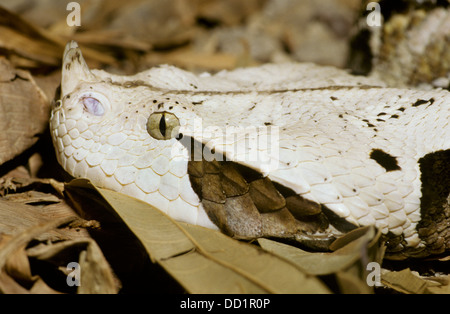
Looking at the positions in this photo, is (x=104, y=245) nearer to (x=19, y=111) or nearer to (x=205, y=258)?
(x=205, y=258)

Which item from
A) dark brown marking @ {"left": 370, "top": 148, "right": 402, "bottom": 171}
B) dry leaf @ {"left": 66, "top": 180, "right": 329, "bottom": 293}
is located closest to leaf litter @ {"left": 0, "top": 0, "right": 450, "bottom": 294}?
dry leaf @ {"left": 66, "top": 180, "right": 329, "bottom": 293}

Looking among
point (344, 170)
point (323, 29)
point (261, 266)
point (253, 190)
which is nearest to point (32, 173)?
point (253, 190)

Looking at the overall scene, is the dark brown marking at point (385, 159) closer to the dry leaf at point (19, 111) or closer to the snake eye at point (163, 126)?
the snake eye at point (163, 126)

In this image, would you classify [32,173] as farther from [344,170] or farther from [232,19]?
[232,19]

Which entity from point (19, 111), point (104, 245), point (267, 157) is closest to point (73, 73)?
point (19, 111)

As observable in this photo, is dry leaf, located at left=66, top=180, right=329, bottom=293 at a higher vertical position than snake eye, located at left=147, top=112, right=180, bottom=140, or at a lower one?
lower

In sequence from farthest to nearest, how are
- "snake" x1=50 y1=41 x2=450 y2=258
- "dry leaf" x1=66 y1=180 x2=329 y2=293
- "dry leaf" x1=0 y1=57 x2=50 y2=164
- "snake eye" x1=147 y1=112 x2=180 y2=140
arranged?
1. "dry leaf" x1=0 y1=57 x2=50 y2=164
2. "snake eye" x1=147 y1=112 x2=180 y2=140
3. "snake" x1=50 y1=41 x2=450 y2=258
4. "dry leaf" x1=66 y1=180 x2=329 y2=293

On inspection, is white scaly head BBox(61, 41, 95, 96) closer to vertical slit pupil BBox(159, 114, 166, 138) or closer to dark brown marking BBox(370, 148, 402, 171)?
vertical slit pupil BBox(159, 114, 166, 138)

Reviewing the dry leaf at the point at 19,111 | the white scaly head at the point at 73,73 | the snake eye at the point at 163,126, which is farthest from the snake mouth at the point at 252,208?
the dry leaf at the point at 19,111
